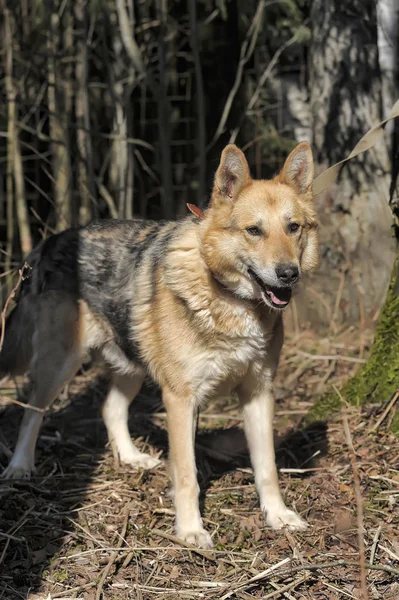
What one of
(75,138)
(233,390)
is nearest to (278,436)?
(233,390)

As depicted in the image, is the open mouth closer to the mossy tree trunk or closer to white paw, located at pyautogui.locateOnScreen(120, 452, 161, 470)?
the mossy tree trunk

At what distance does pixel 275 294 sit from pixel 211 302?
0.38 meters

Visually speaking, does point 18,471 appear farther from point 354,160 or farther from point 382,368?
point 354,160

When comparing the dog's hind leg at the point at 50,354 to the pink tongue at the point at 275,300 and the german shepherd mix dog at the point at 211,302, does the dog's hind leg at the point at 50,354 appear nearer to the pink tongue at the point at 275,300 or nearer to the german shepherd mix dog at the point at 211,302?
the german shepherd mix dog at the point at 211,302

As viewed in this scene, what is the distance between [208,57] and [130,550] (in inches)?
283

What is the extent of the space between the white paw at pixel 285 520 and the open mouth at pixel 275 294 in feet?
3.62

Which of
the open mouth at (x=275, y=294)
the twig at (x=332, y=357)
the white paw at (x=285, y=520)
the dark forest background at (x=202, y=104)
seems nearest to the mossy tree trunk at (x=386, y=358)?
the dark forest background at (x=202, y=104)

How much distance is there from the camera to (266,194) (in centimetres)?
388

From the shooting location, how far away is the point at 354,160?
6410 mm

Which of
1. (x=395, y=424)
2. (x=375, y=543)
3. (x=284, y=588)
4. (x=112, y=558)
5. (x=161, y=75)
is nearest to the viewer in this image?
(x=284, y=588)

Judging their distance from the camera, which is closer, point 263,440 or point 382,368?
point 263,440

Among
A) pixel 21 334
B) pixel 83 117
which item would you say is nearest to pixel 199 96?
pixel 83 117

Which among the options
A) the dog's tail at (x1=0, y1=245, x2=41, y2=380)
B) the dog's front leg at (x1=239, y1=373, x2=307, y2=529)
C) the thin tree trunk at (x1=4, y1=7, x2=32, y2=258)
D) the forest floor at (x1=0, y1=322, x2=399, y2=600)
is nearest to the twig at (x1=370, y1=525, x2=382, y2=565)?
→ the forest floor at (x1=0, y1=322, x2=399, y2=600)

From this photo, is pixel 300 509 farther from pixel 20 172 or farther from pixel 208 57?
pixel 208 57
